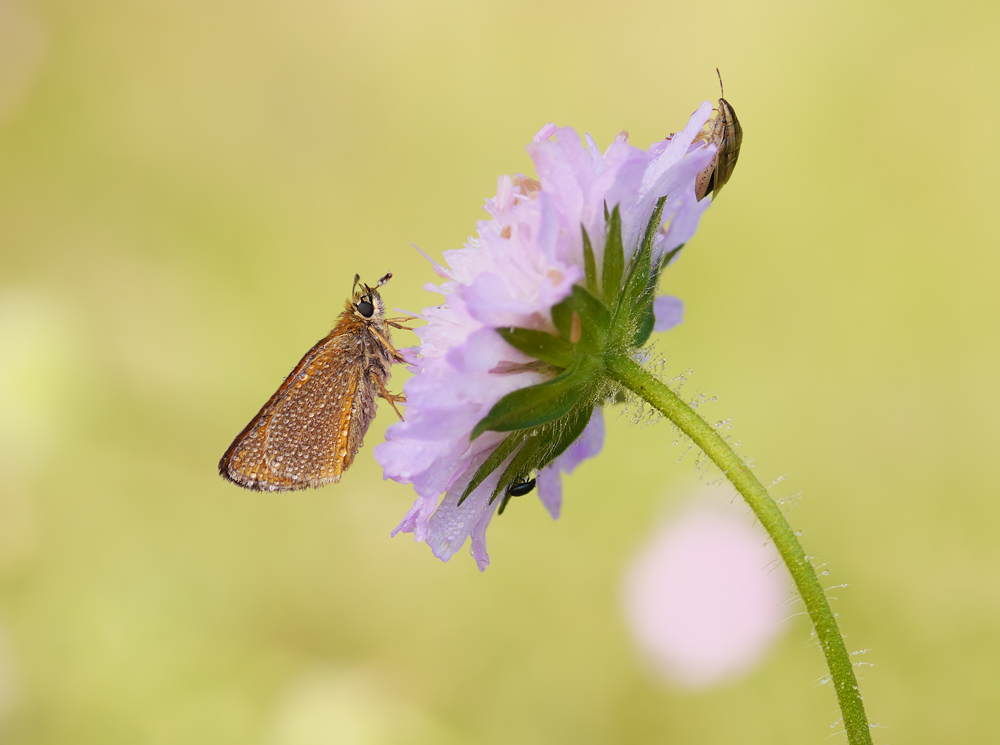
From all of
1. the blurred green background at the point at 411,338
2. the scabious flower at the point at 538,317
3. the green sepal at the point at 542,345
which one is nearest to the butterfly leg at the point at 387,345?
the blurred green background at the point at 411,338

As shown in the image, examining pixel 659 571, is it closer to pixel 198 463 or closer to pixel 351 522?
pixel 351 522

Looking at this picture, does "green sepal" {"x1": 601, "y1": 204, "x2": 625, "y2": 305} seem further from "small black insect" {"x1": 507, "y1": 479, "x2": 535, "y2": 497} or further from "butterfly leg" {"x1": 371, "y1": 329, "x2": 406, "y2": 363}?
"butterfly leg" {"x1": 371, "y1": 329, "x2": 406, "y2": 363}

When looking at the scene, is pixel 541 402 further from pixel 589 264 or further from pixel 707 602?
pixel 707 602

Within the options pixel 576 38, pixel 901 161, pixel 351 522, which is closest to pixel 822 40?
pixel 901 161

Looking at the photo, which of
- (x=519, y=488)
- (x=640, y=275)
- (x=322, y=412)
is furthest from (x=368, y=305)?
(x=640, y=275)

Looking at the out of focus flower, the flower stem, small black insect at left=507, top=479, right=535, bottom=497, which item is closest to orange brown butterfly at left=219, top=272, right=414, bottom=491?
small black insect at left=507, top=479, right=535, bottom=497

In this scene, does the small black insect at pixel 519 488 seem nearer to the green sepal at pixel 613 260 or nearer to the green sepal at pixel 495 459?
the green sepal at pixel 495 459
